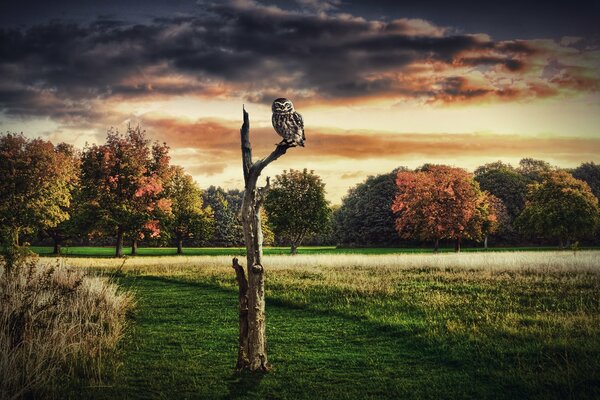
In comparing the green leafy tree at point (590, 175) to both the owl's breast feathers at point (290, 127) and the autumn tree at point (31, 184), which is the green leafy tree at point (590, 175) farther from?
the owl's breast feathers at point (290, 127)

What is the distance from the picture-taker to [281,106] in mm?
7672

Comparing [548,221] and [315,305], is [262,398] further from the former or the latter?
[548,221]

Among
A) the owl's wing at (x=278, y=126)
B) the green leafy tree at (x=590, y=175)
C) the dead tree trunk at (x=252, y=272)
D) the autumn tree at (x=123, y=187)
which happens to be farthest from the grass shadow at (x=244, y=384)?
the green leafy tree at (x=590, y=175)

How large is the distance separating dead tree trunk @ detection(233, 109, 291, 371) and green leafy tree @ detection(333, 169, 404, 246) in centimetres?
7254

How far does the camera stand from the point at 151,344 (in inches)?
424

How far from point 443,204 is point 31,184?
42174 mm

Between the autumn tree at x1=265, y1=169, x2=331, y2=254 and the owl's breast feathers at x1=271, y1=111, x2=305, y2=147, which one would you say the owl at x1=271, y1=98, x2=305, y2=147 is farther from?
the autumn tree at x1=265, y1=169, x2=331, y2=254

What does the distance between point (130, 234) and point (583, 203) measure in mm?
51462

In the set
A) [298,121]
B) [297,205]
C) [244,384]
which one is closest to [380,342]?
[244,384]

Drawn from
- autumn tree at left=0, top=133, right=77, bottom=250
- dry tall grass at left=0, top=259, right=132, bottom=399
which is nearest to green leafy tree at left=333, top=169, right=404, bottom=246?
autumn tree at left=0, top=133, right=77, bottom=250

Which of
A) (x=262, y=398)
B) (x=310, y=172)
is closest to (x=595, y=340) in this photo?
(x=262, y=398)

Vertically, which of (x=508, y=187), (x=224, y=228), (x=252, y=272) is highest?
(x=508, y=187)

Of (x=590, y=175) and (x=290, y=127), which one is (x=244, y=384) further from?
(x=590, y=175)

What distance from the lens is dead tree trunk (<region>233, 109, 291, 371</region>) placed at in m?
8.20
